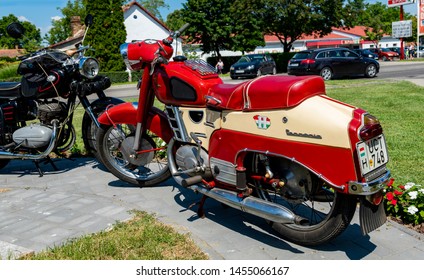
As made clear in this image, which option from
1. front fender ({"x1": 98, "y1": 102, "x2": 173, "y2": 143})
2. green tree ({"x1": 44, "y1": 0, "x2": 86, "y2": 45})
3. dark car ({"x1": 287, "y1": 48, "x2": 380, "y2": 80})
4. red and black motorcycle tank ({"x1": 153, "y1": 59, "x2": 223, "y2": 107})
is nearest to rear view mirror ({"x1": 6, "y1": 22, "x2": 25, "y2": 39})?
front fender ({"x1": 98, "y1": 102, "x2": 173, "y2": 143})

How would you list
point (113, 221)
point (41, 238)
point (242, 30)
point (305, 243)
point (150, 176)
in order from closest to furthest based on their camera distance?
point (305, 243), point (41, 238), point (113, 221), point (150, 176), point (242, 30)

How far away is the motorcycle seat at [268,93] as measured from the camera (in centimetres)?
312

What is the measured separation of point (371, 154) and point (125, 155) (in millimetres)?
2691

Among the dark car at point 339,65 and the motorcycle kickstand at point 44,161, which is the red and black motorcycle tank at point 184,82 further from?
the dark car at point 339,65

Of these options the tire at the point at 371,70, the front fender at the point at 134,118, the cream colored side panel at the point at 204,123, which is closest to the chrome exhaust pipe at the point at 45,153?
the front fender at the point at 134,118

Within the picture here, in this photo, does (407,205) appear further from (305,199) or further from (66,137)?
(66,137)

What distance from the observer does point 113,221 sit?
13.5ft

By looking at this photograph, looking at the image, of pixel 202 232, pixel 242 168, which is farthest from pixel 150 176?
pixel 242 168

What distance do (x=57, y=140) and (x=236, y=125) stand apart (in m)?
2.92

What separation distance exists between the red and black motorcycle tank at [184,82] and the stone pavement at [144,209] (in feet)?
3.46

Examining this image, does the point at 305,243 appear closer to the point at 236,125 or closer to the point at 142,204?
the point at 236,125

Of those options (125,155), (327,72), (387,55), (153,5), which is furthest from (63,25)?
(125,155)

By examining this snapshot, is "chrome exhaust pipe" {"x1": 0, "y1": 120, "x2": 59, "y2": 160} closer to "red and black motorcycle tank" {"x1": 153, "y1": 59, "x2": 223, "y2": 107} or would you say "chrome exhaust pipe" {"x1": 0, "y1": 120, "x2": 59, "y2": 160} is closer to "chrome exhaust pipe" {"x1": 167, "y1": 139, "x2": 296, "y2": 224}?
"red and black motorcycle tank" {"x1": 153, "y1": 59, "x2": 223, "y2": 107}

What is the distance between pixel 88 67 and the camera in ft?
17.4
